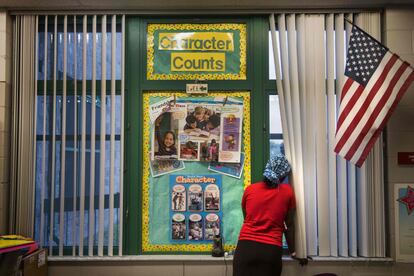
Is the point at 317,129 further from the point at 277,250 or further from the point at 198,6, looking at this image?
the point at 198,6

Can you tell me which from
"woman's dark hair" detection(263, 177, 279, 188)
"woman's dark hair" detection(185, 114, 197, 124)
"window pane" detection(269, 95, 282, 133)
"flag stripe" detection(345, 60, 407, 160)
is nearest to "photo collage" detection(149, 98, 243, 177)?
"woman's dark hair" detection(185, 114, 197, 124)

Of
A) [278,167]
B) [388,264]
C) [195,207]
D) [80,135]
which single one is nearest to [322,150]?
[278,167]

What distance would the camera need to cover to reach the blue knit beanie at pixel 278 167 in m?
3.22

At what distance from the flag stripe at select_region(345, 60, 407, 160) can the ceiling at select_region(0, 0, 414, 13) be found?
0.83 m

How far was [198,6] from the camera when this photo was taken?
3.64 m

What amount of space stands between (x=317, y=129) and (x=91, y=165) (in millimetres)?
2151

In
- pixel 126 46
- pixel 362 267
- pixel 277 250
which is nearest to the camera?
pixel 277 250

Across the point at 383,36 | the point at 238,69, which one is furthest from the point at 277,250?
the point at 383,36

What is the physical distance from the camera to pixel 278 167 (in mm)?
3320

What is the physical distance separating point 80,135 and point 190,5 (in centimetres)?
162

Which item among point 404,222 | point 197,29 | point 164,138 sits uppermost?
point 197,29

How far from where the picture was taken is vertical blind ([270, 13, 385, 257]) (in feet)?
11.5

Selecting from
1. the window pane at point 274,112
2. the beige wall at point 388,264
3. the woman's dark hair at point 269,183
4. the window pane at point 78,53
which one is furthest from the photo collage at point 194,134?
the beige wall at point 388,264

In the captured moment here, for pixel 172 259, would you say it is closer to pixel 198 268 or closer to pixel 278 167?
pixel 198 268
